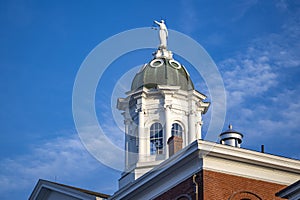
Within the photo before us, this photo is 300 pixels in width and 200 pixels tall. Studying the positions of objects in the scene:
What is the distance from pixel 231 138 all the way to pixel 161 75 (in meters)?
10.7

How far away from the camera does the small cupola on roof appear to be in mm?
53906

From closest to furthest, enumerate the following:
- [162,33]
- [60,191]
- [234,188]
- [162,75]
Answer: [234,188] → [60,191] → [162,75] → [162,33]

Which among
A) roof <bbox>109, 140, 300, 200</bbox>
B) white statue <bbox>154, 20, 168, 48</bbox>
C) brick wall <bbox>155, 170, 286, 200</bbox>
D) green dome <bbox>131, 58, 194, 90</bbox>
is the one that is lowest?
brick wall <bbox>155, 170, 286, 200</bbox>

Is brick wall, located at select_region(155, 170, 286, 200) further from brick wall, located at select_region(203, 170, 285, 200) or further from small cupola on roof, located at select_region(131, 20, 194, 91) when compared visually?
small cupola on roof, located at select_region(131, 20, 194, 91)

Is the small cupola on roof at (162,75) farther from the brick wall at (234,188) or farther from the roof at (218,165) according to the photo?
the brick wall at (234,188)

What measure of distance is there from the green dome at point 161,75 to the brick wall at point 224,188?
1293 cm

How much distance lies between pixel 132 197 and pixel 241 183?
6.18 meters

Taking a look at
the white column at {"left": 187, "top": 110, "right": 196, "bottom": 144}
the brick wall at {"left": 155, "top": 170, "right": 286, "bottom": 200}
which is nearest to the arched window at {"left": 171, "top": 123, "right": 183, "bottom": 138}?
the white column at {"left": 187, "top": 110, "right": 196, "bottom": 144}

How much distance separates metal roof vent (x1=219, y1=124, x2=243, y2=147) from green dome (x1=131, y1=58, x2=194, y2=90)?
371 inches

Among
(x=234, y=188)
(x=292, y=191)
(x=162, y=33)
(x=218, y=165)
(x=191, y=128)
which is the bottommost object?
(x=292, y=191)

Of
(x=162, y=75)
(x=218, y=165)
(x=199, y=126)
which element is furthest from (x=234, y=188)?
(x=162, y=75)

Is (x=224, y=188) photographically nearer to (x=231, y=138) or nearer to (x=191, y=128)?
(x=231, y=138)

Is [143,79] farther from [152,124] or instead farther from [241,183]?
[241,183]

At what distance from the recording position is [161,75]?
178ft
